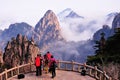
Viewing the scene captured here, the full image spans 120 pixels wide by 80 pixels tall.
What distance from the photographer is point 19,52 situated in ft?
342

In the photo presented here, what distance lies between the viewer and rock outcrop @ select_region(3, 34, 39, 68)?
10281cm

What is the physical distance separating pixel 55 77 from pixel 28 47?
72132 mm

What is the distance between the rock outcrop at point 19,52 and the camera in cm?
10281

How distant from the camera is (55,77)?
110ft

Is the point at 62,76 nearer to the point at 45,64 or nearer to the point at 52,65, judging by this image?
the point at 45,64

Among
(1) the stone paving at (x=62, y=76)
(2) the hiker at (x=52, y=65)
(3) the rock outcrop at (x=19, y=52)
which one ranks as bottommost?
(1) the stone paving at (x=62, y=76)

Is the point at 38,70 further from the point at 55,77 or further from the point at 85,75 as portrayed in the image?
the point at 85,75

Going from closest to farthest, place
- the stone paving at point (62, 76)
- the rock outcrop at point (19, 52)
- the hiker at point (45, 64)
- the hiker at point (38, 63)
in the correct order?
1. the stone paving at point (62, 76)
2. the hiker at point (38, 63)
3. the hiker at point (45, 64)
4. the rock outcrop at point (19, 52)

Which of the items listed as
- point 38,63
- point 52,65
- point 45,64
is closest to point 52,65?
point 52,65

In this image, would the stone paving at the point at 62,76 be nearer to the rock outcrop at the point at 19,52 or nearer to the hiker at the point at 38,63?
the hiker at the point at 38,63

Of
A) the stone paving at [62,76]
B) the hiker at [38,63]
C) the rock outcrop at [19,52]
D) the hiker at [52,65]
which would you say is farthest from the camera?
the rock outcrop at [19,52]

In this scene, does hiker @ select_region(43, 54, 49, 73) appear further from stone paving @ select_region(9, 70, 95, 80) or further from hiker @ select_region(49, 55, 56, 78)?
hiker @ select_region(49, 55, 56, 78)

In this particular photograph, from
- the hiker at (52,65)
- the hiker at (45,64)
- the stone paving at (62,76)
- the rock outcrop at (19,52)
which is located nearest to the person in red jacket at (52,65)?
the hiker at (52,65)

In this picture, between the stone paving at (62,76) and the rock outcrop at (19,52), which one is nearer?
the stone paving at (62,76)
